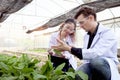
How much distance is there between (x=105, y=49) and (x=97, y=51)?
0.22 ft

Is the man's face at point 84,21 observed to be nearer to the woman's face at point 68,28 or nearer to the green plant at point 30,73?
the green plant at point 30,73

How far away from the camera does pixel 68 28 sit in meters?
2.74

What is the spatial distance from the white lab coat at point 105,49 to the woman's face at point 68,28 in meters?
0.63

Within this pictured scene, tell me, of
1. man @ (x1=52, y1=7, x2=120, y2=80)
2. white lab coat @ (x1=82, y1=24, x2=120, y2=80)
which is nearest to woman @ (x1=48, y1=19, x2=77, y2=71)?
man @ (x1=52, y1=7, x2=120, y2=80)

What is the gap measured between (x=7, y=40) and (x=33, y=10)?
2284mm

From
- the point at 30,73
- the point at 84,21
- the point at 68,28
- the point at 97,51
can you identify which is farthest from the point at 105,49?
the point at 68,28

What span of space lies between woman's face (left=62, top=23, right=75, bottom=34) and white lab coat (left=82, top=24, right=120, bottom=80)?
630 millimetres

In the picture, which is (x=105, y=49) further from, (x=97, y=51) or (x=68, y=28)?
(x=68, y=28)

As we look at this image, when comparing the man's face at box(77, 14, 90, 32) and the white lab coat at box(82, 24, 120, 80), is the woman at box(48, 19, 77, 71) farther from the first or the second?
the white lab coat at box(82, 24, 120, 80)

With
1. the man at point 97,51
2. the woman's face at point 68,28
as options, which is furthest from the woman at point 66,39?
the man at point 97,51

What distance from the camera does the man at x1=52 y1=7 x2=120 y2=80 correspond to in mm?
1961

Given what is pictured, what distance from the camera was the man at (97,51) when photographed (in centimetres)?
196

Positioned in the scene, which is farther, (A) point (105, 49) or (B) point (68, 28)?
(B) point (68, 28)

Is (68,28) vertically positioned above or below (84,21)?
below
